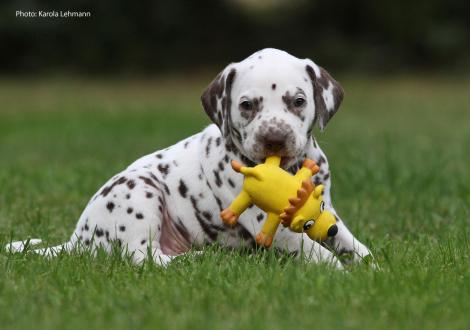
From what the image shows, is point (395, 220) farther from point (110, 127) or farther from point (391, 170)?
point (110, 127)

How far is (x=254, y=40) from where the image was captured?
26.7 m

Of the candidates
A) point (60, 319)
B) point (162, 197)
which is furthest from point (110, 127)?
point (60, 319)

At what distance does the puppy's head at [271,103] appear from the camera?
5.20m

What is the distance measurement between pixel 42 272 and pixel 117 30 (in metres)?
21.7

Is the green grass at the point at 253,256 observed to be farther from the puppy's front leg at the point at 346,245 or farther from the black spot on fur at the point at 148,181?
the black spot on fur at the point at 148,181

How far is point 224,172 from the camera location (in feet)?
18.7

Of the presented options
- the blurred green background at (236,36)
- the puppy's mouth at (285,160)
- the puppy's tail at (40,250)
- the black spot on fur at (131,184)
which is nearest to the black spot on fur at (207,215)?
the black spot on fur at (131,184)

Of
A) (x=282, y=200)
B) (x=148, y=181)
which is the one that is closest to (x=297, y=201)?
(x=282, y=200)

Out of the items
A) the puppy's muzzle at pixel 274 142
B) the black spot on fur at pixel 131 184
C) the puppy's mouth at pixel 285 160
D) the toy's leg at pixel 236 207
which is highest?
the puppy's muzzle at pixel 274 142

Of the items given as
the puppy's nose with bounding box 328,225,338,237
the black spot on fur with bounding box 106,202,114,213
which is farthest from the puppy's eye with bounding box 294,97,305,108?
the black spot on fur with bounding box 106,202,114,213

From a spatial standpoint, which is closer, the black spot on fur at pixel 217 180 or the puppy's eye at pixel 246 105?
the puppy's eye at pixel 246 105

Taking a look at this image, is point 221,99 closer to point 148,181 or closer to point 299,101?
point 299,101

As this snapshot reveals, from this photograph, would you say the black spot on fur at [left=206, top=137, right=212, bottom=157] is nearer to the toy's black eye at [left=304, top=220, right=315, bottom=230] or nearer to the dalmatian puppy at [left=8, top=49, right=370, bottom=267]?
the dalmatian puppy at [left=8, top=49, right=370, bottom=267]

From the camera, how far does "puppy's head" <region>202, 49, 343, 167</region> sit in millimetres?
5203
